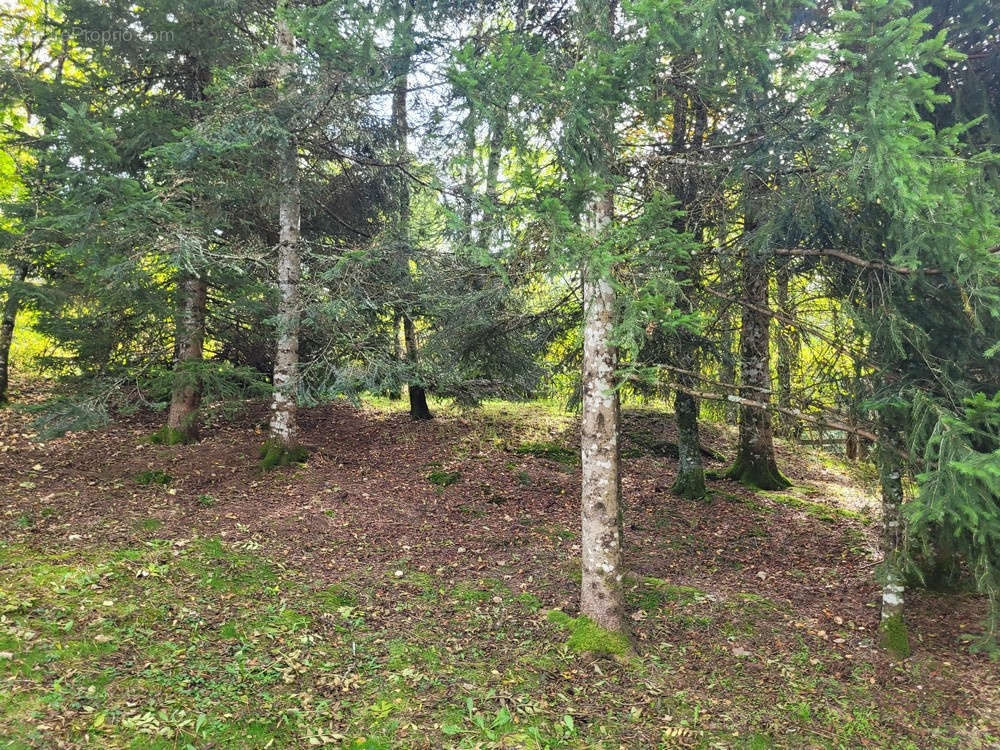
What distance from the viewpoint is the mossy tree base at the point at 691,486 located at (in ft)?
31.7

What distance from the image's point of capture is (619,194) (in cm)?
614

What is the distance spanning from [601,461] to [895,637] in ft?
11.5

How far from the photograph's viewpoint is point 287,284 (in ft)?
30.6

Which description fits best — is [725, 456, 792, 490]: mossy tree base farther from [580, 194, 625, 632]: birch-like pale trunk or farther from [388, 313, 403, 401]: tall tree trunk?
[388, 313, 403, 401]: tall tree trunk

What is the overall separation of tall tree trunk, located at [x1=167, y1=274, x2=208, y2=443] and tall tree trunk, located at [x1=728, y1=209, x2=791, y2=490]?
28.8 ft

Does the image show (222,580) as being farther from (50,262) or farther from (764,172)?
(50,262)

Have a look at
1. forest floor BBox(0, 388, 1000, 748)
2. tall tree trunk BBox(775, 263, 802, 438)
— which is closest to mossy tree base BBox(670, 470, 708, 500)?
forest floor BBox(0, 388, 1000, 748)

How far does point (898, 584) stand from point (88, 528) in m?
9.65

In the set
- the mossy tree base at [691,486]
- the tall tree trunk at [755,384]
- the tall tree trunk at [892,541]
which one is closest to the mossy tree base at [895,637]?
the tall tree trunk at [892,541]

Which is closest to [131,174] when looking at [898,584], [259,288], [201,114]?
[201,114]

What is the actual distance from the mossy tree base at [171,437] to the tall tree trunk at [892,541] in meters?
10.9

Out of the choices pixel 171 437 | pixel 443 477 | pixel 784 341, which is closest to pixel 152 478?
pixel 171 437

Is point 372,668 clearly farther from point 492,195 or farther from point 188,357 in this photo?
point 188,357

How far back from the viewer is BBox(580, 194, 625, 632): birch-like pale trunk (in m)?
5.68
